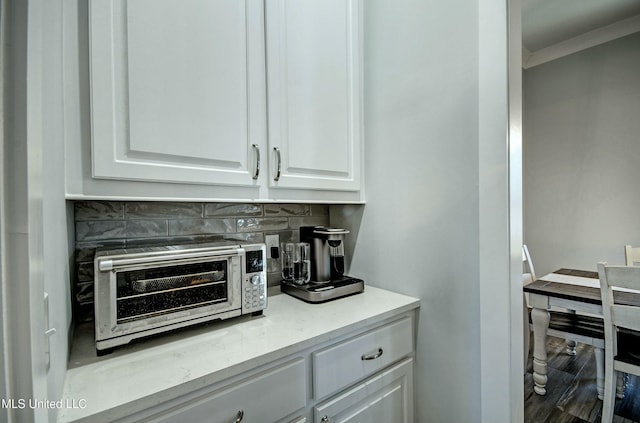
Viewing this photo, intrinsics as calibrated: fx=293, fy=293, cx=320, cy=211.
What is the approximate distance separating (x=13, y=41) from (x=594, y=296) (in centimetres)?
258

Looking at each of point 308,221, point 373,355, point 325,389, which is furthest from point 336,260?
point 325,389

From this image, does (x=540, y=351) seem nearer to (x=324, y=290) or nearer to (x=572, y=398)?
(x=572, y=398)

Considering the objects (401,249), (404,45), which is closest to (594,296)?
(401,249)

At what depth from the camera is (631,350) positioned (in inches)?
63.3

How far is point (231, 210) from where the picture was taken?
4.44 feet

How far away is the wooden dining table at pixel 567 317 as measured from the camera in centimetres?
180

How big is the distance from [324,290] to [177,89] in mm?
900

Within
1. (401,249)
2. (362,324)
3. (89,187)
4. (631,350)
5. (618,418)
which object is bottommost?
(618,418)

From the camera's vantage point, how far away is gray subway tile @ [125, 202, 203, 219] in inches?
43.5

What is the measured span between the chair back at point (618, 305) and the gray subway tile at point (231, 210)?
186cm

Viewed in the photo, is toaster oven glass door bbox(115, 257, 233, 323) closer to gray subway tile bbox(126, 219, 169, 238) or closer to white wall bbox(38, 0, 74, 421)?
white wall bbox(38, 0, 74, 421)

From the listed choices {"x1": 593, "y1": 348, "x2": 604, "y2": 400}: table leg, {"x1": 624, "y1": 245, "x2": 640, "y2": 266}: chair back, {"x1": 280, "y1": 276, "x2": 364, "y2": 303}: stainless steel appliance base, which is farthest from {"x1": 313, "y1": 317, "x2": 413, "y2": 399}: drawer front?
{"x1": 624, "y1": 245, "x2": 640, "y2": 266}: chair back

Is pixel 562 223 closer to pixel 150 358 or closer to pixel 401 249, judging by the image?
pixel 401 249

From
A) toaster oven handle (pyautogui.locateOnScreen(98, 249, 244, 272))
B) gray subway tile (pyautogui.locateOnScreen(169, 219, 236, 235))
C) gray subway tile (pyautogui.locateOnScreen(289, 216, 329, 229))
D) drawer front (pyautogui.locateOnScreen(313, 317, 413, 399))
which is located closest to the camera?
toaster oven handle (pyautogui.locateOnScreen(98, 249, 244, 272))
